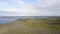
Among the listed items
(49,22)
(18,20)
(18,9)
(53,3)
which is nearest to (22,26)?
(18,20)

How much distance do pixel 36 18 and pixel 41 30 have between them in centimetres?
17

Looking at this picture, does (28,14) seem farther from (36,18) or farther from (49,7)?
(49,7)

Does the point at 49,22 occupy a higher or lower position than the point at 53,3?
lower

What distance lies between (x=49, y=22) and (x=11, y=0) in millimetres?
564

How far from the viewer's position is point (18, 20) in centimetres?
196

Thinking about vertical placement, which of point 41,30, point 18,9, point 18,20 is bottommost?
point 41,30

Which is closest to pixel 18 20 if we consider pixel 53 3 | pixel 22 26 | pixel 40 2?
pixel 22 26

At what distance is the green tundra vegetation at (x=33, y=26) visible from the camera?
6.33ft

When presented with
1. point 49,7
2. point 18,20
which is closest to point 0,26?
point 18,20

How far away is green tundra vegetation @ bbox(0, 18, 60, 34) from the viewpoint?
193cm

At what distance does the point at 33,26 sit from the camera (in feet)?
6.43

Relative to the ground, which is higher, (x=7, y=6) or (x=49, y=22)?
(x=7, y=6)

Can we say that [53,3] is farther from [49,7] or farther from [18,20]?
[18,20]

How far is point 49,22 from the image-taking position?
1.97 metres
